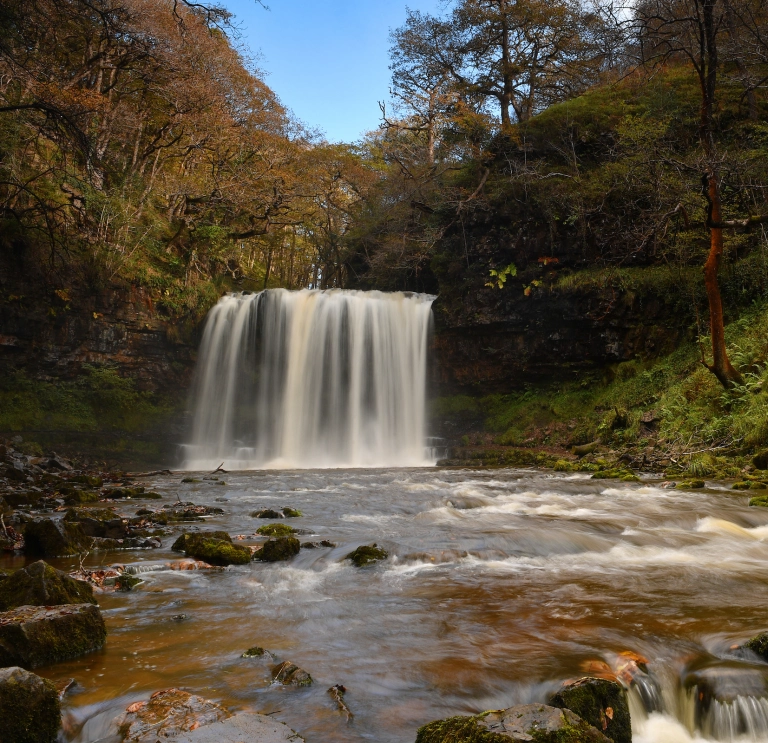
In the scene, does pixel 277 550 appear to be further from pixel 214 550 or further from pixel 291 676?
pixel 291 676

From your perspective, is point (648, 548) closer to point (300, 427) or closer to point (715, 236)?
point (715, 236)

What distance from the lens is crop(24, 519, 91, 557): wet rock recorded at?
6152mm

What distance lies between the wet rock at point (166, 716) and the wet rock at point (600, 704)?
1716 millimetres

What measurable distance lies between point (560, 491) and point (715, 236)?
6.46 m

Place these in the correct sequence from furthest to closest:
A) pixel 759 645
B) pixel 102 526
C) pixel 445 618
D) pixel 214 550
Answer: pixel 102 526 < pixel 214 550 < pixel 445 618 < pixel 759 645

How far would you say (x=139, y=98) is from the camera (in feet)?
73.9

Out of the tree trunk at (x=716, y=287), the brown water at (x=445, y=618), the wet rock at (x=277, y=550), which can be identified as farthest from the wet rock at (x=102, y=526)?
the tree trunk at (x=716, y=287)

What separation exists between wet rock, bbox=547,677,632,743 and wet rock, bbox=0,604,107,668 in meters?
2.94

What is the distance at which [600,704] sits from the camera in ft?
9.41

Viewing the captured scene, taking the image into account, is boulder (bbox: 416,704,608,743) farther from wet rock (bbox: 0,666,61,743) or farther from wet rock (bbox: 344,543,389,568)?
wet rock (bbox: 344,543,389,568)

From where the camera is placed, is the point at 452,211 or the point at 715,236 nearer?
the point at 715,236

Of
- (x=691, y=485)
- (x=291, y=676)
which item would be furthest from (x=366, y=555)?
(x=691, y=485)

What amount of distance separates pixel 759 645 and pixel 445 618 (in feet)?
6.95

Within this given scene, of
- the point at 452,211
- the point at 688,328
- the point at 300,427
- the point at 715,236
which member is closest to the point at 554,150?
the point at 452,211
